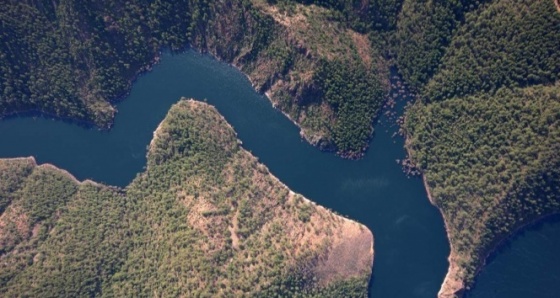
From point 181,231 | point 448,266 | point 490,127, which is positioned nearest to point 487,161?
point 490,127

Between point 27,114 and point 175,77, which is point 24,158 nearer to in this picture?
point 27,114

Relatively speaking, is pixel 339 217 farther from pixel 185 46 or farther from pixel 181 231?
pixel 185 46

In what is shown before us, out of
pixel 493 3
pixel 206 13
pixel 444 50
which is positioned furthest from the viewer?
pixel 206 13

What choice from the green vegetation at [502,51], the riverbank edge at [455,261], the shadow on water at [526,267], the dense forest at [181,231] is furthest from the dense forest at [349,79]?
the shadow on water at [526,267]

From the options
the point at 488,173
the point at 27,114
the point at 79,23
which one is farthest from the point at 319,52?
the point at 27,114

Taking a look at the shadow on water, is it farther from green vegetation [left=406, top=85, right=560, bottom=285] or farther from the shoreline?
the shoreline

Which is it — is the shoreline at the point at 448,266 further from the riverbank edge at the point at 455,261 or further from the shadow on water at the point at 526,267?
the shadow on water at the point at 526,267

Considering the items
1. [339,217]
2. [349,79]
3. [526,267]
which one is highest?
[349,79]
